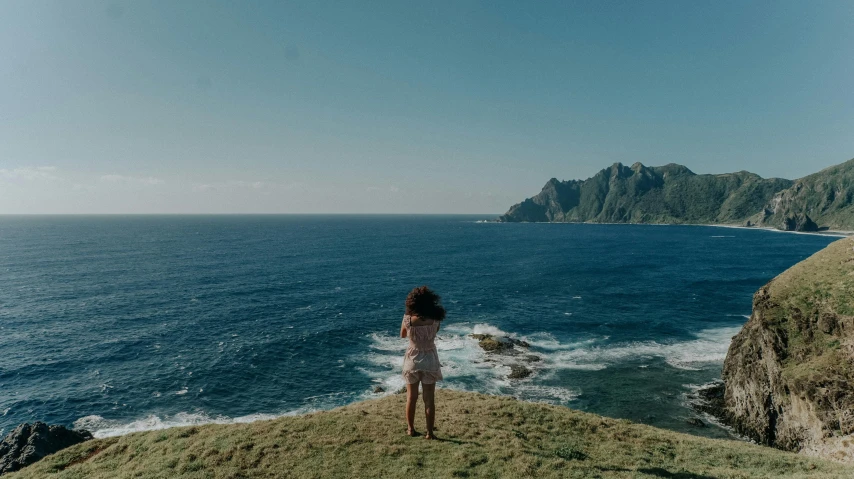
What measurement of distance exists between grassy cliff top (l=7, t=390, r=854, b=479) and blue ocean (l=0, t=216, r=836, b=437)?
210 inches

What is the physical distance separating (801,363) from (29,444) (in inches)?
2107

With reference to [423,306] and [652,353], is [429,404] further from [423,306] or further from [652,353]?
[652,353]

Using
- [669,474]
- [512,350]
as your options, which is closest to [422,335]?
[669,474]

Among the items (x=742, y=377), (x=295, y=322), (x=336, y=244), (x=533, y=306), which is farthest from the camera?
(x=336, y=244)

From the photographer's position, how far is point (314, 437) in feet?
52.4

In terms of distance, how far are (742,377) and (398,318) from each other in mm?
45152

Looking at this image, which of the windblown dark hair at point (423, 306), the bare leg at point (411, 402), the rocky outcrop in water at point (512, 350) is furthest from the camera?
the rocky outcrop in water at point (512, 350)

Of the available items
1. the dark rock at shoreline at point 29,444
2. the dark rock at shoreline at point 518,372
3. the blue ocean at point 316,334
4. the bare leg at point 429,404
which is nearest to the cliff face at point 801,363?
the blue ocean at point 316,334

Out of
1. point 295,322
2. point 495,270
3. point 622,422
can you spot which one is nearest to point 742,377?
point 622,422

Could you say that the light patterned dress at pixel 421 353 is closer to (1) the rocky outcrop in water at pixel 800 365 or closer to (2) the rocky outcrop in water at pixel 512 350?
(1) the rocky outcrop in water at pixel 800 365

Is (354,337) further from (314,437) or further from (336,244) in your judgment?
(336,244)

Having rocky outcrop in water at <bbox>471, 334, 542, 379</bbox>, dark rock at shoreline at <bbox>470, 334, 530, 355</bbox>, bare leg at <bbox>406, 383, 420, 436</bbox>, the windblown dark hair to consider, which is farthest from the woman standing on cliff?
dark rock at shoreline at <bbox>470, 334, 530, 355</bbox>

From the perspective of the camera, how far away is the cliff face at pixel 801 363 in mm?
27359

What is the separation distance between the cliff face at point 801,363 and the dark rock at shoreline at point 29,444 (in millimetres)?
48403
